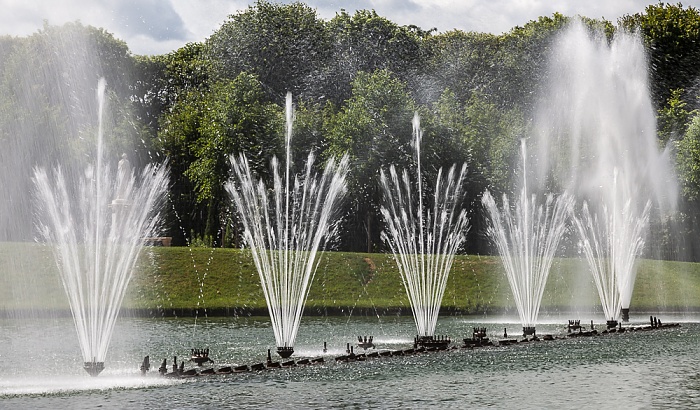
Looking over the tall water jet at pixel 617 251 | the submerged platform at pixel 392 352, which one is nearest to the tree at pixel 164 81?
the tall water jet at pixel 617 251

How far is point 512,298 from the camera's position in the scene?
172 ft

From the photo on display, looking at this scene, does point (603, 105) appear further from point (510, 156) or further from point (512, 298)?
point (512, 298)

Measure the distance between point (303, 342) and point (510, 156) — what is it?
123ft

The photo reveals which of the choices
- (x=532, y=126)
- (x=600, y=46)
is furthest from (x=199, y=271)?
(x=600, y=46)

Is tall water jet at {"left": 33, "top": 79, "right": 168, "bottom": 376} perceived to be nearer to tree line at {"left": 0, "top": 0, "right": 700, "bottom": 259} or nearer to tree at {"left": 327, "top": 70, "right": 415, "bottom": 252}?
tree line at {"left": 0, "top": 0, "right": 700, "bottom": 259}

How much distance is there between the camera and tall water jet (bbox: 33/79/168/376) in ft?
133

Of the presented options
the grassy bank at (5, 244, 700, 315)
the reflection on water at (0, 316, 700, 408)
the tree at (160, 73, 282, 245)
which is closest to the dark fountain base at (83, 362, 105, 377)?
the reflection on water at (0, 316, 700, 408)

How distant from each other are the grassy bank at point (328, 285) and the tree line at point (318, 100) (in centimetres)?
1083

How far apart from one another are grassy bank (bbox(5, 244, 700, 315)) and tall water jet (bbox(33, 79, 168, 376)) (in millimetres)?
1419

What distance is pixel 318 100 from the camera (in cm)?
7625

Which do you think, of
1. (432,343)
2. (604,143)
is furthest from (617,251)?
(432,343)

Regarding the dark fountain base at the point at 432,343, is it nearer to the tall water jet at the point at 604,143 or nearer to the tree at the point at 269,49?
the tall water jet at the point at 604,143

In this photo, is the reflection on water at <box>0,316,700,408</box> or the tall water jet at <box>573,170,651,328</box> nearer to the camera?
the reflection on water at <box>0,316,700,408</box>

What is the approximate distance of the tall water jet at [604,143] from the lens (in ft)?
195
